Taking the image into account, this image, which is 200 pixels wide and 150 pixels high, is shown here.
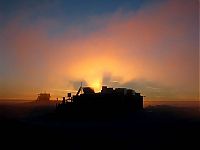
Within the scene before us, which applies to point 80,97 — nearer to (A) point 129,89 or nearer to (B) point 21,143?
(A) point 129,89

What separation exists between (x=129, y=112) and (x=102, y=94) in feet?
32.5

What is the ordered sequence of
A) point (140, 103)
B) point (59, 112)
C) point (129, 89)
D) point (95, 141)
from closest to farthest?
→ point (95, 141), point (59, 112), point (129, 89), point (140, 103)

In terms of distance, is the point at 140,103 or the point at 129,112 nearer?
the point at 129,112

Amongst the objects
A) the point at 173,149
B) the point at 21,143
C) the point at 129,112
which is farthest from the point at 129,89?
the point at 21,143

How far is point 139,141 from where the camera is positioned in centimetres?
3300

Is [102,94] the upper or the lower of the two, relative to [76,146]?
upper

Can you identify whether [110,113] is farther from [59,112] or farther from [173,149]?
[173,149]

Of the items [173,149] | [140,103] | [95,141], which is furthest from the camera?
[140,103]

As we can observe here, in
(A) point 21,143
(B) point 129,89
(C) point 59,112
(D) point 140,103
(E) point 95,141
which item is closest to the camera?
(A) point 21,143

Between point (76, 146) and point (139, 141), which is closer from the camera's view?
point (76, 146)

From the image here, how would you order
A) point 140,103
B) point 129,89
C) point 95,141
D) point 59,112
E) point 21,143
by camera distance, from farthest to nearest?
point 140,103, point 129,89, point 59,112, point 95,141, point 21,143

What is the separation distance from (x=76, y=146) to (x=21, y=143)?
5917 mm

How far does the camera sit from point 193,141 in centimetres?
3173

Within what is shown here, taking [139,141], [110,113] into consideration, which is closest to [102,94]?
[110,113]
